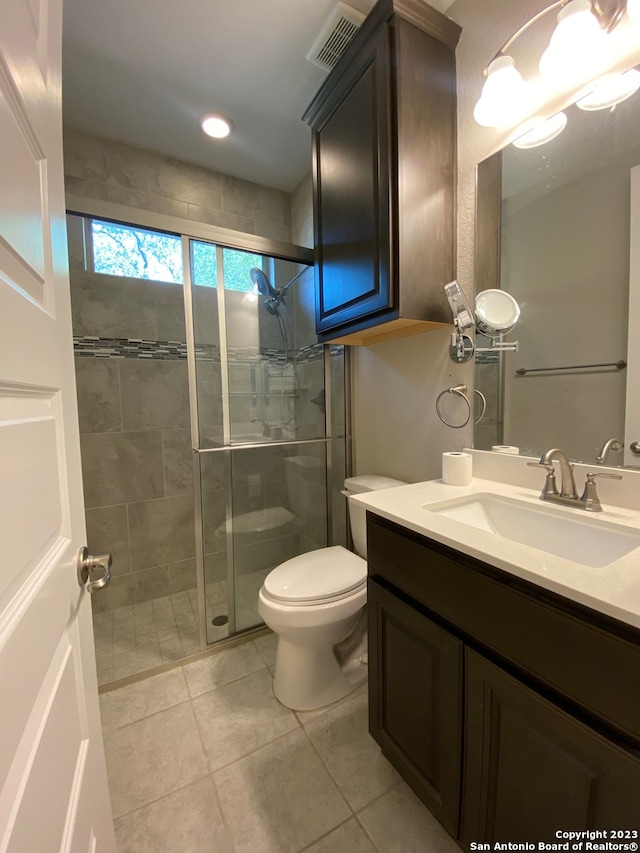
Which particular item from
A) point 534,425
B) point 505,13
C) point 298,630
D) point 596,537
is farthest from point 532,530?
point 505,13

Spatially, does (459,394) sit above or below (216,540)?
above

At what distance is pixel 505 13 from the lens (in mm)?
1127

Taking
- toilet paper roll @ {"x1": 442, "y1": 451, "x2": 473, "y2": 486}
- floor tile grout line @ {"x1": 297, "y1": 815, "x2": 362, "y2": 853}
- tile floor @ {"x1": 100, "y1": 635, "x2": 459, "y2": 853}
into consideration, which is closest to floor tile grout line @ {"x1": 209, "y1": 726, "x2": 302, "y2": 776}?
tile floor @ {"x1": 100, "y1": 635, "x2": 459, "y2": 853}

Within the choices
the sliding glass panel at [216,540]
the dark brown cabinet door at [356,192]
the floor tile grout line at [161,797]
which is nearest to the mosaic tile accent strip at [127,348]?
the sliding glass panel at [216,540]

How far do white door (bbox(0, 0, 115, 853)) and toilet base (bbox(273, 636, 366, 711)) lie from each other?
2.42ft

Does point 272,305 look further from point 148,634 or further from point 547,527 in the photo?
point 148,634

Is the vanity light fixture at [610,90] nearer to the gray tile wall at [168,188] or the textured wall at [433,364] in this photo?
the textured wall at [433,364]

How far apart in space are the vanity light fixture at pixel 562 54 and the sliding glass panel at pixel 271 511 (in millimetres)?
1554

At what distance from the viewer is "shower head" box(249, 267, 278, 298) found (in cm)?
178

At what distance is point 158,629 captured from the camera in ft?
6.18

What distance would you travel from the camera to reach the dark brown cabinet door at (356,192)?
1.20 meters

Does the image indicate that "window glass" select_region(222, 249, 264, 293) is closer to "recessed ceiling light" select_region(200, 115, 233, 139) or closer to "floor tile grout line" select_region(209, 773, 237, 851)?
"recessed ceiling light" select_region(200, 115, 233, 139)

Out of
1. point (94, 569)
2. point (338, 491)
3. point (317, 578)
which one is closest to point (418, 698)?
point (317, 578)

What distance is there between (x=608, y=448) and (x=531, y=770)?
2.57 ft
